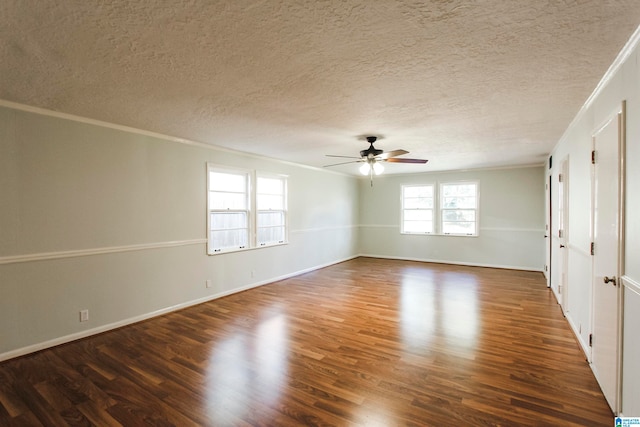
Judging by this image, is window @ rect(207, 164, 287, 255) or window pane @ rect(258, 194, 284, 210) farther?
window pane @ rect(258, 194, 284, 210)

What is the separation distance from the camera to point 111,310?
3.56m

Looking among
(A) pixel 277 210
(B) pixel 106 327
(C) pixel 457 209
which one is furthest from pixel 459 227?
(B) pixel 106 327

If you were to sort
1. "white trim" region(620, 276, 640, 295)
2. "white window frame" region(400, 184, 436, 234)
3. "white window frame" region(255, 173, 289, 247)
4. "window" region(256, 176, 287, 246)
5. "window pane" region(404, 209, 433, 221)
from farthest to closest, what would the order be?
"window pane" region(404, 209, 433, 221), "white window frame" region(400, 184, 436, 234), "window" region(256, 176, 287, 246), "white window frame" region(255, 173, 289, 247), "white trim" region(620, 276, 640, 295)

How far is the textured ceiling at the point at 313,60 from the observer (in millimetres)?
1550

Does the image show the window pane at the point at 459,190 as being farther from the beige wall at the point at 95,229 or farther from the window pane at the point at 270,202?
the beige wall at the point at 95,229

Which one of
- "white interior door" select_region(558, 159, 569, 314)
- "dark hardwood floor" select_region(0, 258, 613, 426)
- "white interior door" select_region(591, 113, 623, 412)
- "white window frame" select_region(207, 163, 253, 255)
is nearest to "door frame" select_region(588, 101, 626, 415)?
"white interior door" select_region(591, 113, 623, 412)

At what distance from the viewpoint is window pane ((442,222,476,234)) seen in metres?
7.53

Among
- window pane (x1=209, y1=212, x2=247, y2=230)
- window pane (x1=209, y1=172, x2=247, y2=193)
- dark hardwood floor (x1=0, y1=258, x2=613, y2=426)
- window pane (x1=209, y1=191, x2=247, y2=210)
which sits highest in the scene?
window pane (x1=209, y1=172, x2=247, y2=193)

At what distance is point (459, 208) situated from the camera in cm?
765

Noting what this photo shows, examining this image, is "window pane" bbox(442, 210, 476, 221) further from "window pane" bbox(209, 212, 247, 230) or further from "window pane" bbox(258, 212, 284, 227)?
"window pane" bbox(209, 212, 247, 230)

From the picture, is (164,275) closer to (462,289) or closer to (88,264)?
(88,264)

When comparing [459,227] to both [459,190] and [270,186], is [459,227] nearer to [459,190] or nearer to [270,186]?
[459,190]

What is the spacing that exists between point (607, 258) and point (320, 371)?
2370mm

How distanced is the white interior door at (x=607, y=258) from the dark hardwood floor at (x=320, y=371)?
0.76ft
